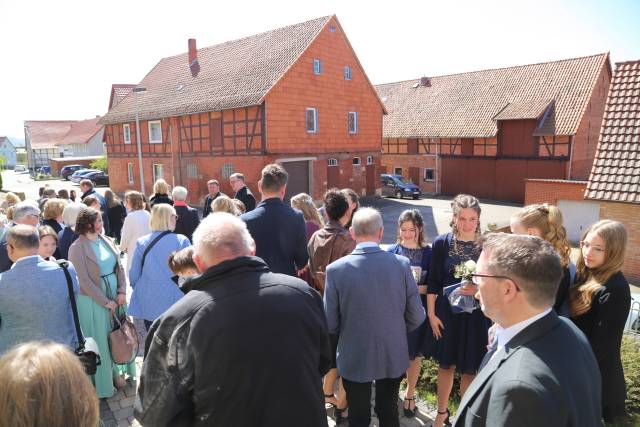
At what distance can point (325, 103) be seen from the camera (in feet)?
80.8

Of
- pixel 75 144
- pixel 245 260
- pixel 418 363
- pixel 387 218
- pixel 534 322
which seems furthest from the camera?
pixel 75 144

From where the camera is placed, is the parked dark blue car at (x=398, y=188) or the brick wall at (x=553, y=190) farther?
the parked dark blue car at (x=398, y=188)

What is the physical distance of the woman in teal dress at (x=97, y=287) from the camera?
182 inches

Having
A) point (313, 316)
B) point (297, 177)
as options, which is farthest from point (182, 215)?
point (297, 177)

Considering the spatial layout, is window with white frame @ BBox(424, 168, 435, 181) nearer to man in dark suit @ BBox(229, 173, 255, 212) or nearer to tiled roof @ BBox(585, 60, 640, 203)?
tiled roof @ BBox(585, 60, 640, 203)

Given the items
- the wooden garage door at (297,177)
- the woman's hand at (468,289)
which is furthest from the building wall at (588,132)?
the woman's hand at (468,289)

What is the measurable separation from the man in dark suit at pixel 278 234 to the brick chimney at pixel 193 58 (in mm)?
25905

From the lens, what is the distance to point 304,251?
4.80 m

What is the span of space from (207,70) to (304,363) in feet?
89.9

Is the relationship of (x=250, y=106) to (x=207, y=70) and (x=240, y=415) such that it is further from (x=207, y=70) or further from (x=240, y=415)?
(x=240, y=415)

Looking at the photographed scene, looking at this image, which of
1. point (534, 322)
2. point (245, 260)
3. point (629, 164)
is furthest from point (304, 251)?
point (629, 164)

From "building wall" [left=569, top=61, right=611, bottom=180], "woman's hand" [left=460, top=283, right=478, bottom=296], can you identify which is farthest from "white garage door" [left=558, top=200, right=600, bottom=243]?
"woman's hand" [left=460, top=283, right=478, bottom=296]

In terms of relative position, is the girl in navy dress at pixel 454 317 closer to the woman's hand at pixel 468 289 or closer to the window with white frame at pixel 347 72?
the woman's hand at pixel 468 289

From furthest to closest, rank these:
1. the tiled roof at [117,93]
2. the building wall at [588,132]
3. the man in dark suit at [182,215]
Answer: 1. the tiled roof at [117,93]
2. the building wall at [588,132]
3. the man in dark suit at [182,215]
